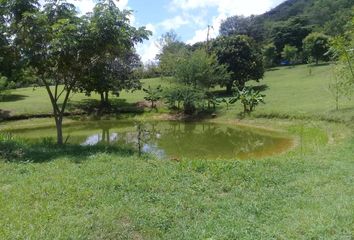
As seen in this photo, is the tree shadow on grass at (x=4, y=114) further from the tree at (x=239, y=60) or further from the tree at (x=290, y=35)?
the tree at (x=290, y=35)

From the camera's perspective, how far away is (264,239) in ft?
22.0

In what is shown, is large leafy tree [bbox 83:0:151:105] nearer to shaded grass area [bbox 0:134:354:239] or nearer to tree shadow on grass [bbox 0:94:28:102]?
shaded grass area [bbox 0:134:354:239]

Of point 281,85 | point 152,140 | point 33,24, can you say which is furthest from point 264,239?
point 281,85

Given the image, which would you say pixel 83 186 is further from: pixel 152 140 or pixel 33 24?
pixel 152 140

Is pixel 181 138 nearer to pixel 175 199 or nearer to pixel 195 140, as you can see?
pixel 195 140

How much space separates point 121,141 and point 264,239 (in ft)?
55.6

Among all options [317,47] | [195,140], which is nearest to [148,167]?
[195,140]

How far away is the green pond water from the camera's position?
18672 millimetres

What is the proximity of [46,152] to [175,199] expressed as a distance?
6542 mm

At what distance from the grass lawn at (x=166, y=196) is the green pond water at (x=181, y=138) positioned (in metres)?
3.75

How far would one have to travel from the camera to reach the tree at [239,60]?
39188mm

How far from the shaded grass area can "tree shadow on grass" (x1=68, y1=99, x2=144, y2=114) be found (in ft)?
73.9

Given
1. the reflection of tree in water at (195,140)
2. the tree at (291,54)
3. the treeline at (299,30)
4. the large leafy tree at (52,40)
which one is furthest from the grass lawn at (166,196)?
the tree at (291,54)

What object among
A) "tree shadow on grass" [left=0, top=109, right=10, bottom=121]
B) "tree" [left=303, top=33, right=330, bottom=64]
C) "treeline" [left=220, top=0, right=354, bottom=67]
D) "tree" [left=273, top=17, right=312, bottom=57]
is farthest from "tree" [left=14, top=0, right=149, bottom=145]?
"tree" [left=273, top=17, right=312, bottom=57]
